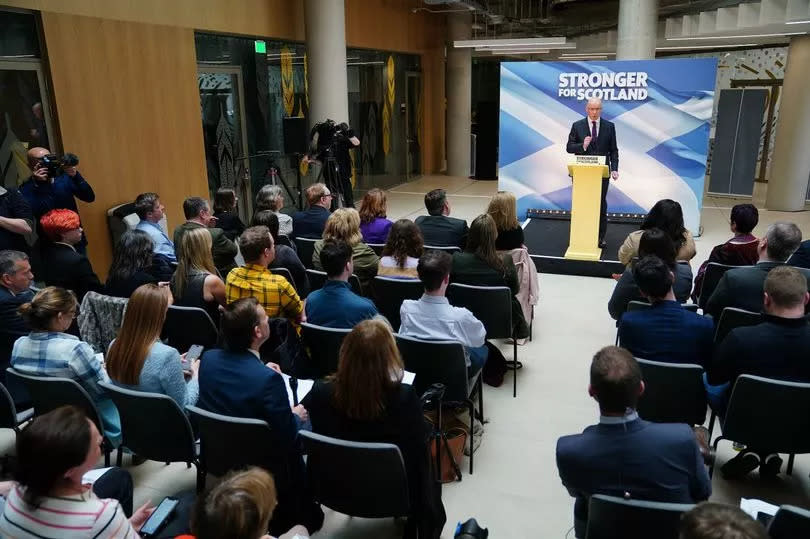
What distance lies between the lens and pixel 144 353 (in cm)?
290

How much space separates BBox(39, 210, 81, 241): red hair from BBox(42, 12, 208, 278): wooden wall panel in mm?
2497

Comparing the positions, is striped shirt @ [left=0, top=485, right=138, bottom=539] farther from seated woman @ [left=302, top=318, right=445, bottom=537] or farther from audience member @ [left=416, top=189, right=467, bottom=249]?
audience member @ [left=416, top=189, right=467, bottom=249]

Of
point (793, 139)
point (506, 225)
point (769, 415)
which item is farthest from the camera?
point (793, 139)

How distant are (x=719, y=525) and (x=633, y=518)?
512mm

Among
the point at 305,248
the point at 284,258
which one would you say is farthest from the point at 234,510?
the point at 305,248

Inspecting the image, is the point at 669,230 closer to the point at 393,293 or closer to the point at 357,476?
the point at 393,293

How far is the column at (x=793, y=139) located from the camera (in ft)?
32.3

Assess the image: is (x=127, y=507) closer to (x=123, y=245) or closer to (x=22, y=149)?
(x=123, y=245)

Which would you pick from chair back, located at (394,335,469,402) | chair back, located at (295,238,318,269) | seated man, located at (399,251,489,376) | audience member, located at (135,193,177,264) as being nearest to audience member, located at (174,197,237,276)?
audience member, located at (135,193,177,264)

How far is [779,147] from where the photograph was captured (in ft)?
33.8

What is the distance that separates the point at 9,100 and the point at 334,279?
13.9ft

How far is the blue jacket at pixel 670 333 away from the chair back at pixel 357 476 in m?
1.51

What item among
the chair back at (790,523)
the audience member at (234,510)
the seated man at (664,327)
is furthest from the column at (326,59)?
the chair back at (790,523)

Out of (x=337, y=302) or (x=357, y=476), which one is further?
(x=337, y=302)
